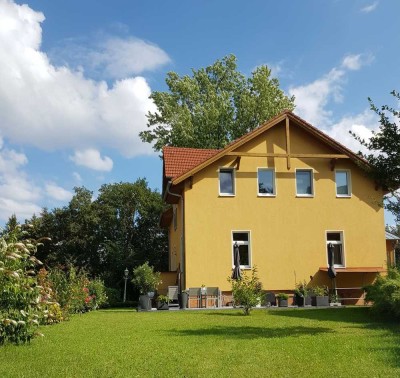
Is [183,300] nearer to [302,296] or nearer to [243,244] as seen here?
[243,244]

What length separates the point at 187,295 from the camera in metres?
20.5

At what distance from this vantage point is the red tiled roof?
24130 mm

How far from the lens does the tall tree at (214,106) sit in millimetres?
38469

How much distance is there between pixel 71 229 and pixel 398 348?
33.3 meters

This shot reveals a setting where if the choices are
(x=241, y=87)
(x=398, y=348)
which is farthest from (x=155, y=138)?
(x=398, y=348)

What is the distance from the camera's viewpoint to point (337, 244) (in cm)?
2331

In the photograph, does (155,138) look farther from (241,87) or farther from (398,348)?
(398,348)

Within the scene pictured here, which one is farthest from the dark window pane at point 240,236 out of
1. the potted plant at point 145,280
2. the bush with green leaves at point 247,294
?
the bush with green leaves at point 247,294

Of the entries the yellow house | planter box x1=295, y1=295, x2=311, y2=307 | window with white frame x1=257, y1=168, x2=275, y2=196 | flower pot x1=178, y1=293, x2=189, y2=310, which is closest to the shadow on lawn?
flower pot x1=178, y1=293, x2=189, y2=310

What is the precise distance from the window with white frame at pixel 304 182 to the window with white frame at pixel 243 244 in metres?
3.18

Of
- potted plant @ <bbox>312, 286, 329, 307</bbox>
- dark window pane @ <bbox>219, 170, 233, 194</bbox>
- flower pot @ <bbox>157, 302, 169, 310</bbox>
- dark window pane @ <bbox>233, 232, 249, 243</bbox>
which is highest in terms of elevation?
dark window pane @ <bbox>219, 170, 233, 194</bbox>

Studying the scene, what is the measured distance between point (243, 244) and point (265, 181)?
2980 millimetres

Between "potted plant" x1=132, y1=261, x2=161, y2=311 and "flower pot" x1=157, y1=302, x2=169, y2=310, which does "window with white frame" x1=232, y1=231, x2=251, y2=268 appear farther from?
"flower pot" x1=157, y1=302, x2=169, y2=310

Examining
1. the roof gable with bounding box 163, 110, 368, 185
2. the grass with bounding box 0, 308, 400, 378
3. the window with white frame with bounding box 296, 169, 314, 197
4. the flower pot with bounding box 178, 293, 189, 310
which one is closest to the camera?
the grass with bounding box 0, 308, 400, 378
